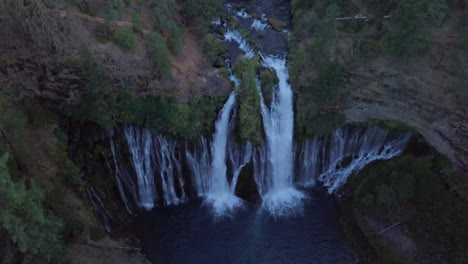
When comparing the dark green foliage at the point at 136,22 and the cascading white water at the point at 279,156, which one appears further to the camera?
the cascading white water at the point at 279,156

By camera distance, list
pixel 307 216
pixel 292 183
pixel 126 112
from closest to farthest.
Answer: pixel 126 112 → pixel 307 216 → pixel 292 183

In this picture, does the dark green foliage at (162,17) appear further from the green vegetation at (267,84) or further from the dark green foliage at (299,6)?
the dark green foliage at (299,6)

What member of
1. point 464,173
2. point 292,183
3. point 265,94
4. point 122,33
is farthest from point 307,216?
point 122,33

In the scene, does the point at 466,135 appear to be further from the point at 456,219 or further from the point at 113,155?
the point at 113,155

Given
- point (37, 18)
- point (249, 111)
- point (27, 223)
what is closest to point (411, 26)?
point (249, 111)

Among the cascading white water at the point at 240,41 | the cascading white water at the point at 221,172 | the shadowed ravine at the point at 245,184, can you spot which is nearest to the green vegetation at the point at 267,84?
the shadowed ravine at the point at 245,184

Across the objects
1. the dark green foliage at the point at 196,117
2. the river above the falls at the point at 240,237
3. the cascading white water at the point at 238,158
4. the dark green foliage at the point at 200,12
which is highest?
the dark green foliage at the point at 200,12
